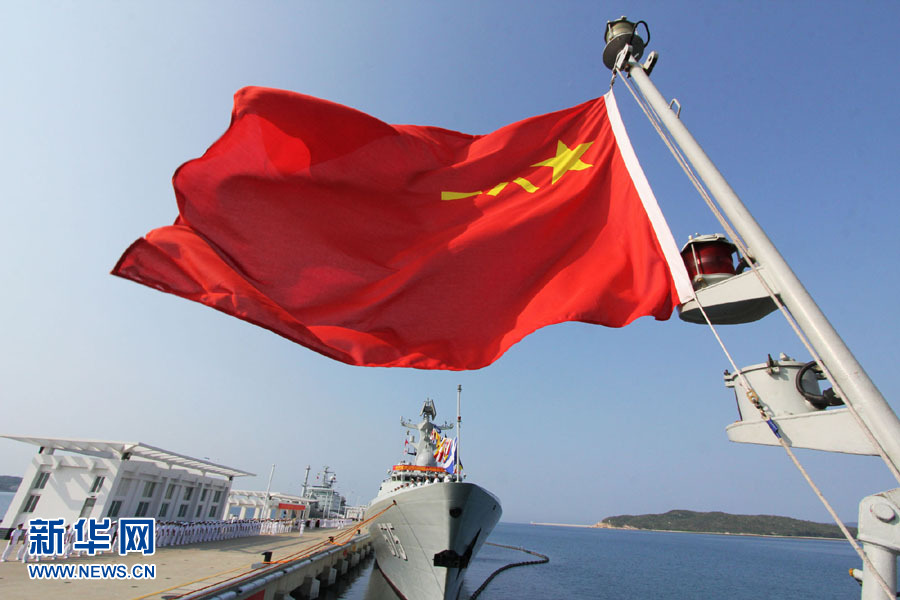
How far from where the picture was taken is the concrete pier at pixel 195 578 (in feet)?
33.1

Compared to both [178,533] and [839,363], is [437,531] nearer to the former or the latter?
[178,533]

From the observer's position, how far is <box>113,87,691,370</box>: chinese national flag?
4.60 meters

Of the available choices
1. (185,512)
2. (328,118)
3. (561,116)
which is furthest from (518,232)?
(185,512)

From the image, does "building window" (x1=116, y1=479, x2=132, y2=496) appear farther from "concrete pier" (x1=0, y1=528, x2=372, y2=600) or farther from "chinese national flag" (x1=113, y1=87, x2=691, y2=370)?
"chinese national flag" (x1=113, y1=87, x2=691, y2=370)

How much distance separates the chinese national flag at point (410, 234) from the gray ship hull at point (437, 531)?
12.8m

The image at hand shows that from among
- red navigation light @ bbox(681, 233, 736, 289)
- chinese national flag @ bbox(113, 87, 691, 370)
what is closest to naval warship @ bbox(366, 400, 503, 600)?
chinese national flag @ bbox(113, 87, 691, 370)

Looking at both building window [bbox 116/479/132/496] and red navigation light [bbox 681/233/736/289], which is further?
building window [bbox 116/479/132/496]

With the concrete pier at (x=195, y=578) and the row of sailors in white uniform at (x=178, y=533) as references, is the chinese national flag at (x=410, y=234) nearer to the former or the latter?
the concrete pier at (x=195, y=578)

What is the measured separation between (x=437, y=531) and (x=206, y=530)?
14920 mm

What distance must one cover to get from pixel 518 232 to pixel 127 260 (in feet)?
14.3

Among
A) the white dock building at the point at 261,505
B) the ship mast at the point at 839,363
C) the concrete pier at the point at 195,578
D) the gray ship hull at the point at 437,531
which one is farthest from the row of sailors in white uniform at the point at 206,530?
the ship mast at the point at 839,363

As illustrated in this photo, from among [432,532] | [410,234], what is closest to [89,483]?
[432,532]

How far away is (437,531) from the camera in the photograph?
53.8 feet

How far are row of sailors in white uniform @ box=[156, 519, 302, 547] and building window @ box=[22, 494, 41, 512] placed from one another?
5100mm
